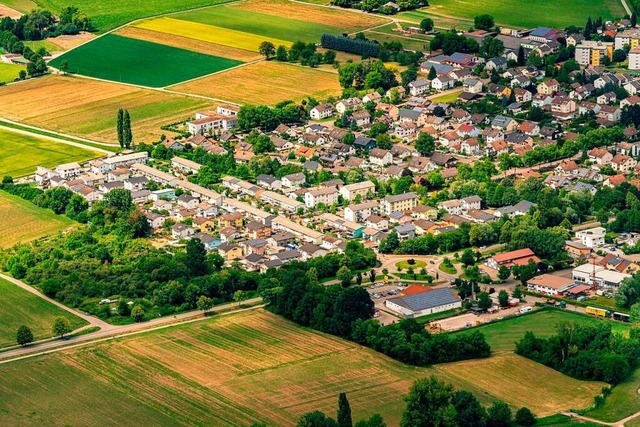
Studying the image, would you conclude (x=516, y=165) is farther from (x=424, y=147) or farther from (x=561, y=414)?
(x=561, y=414)

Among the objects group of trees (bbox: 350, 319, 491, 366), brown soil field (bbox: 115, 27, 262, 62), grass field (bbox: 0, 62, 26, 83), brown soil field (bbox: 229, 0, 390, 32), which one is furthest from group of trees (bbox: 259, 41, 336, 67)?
group of trees (bbox: 350, 319, 491, 366)

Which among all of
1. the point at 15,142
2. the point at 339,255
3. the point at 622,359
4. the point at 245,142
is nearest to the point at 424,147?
the point at 245,142

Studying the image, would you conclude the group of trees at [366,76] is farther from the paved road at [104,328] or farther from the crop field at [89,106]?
the paved road at [104,328]

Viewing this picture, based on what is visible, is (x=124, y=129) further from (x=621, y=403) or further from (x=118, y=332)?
Answer: (x=621, y=403)

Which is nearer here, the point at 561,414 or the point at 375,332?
the point at 561,414

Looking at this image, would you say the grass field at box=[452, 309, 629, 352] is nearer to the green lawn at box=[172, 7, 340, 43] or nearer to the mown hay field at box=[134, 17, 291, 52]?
the mown hay field at box=[134, 17, 291, 52]

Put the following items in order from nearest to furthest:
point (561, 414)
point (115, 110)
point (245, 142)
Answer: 1. point (561, 414)
2. point (245, 142)
3. point (115, 110)
